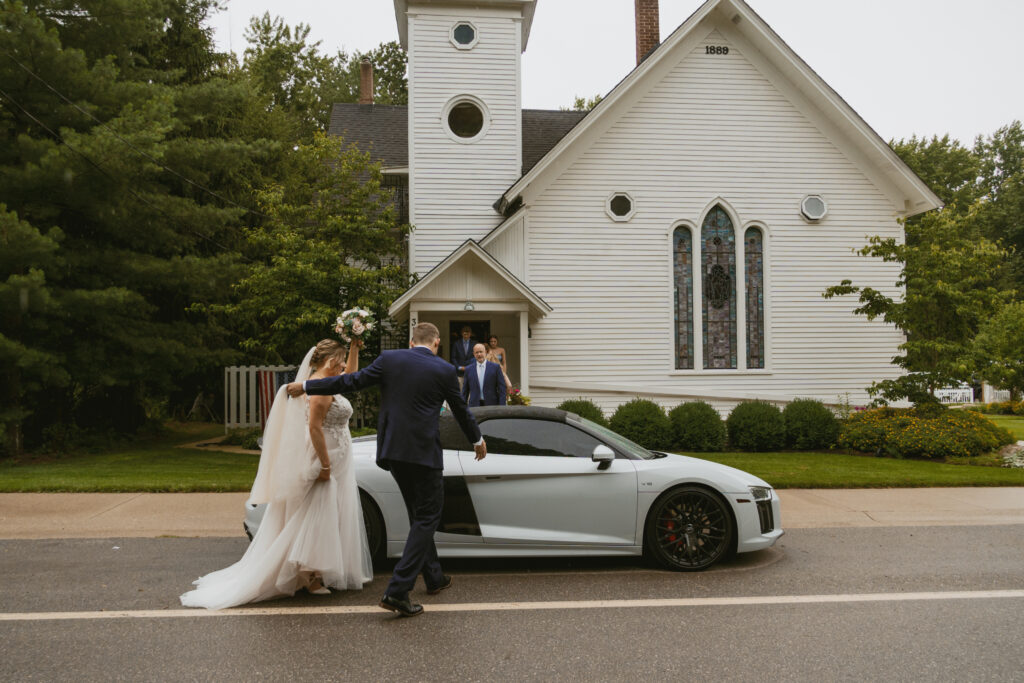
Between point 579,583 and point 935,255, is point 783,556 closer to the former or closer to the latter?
point 579,583

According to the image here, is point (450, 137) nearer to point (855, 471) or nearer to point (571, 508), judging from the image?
point (855, 471)

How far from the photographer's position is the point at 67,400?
17141mm

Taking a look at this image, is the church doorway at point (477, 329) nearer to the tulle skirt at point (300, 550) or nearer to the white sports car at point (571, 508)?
the white sports car at point (571, 508)

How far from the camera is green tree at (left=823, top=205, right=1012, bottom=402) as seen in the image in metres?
14.4

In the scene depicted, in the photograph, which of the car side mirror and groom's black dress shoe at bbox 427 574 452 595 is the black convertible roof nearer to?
the car side mirror

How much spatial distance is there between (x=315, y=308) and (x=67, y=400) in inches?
243

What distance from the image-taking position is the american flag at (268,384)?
717 inches

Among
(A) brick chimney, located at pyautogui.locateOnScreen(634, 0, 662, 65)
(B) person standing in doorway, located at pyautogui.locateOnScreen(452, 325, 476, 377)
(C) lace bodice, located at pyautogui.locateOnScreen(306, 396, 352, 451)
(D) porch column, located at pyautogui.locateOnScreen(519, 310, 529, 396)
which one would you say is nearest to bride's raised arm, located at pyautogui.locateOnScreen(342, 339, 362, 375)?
(C) lace bodice, located at pyautogui.locateOnScreen(306, 396, 352, 451)

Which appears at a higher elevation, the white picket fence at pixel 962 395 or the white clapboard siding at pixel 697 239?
the white clapboard siding at pixel 697 239

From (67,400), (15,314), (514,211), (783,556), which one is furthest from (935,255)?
(67,400)

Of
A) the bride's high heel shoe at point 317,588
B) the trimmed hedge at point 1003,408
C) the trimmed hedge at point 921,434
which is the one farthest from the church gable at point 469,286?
the trimmed hedge at point 1003,408

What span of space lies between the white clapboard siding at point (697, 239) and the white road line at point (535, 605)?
11.2 meters

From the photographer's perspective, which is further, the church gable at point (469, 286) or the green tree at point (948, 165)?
the green tree at point (948, 165)

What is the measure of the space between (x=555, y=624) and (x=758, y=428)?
37.8 feet
